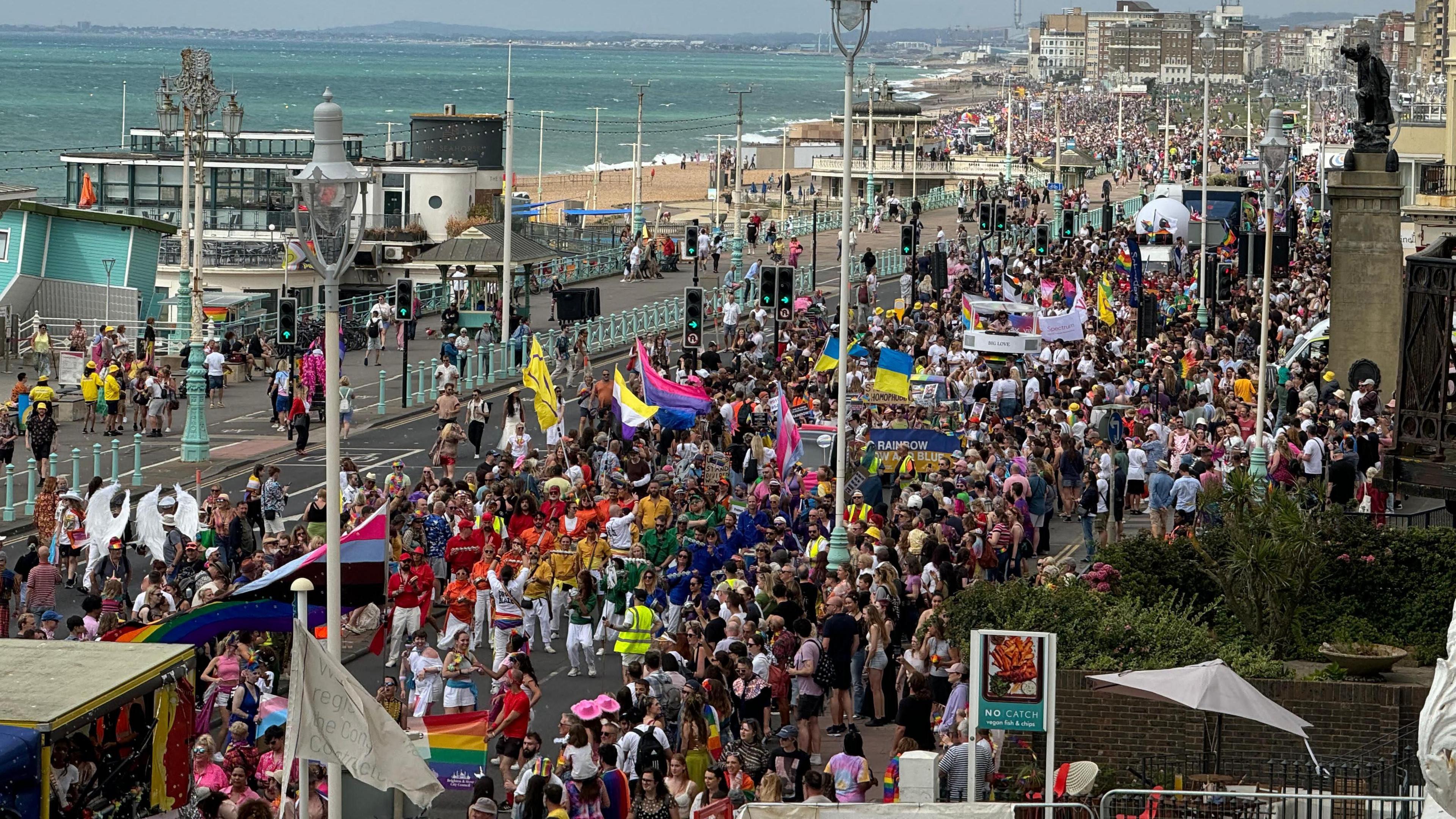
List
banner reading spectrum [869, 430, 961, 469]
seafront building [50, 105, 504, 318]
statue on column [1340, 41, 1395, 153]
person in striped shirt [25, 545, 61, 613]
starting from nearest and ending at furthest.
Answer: person in striped shirt [25, 545, 61, 613]
banner reading spectrum [869, 430, 961, 469]
statue on column [1340, 41, 1395, 153]
seafront building [50, 105, 504, 318]

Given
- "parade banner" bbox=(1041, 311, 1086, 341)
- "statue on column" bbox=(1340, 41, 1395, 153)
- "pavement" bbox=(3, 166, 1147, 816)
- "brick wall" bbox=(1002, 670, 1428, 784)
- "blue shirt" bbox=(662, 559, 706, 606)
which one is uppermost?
"statue on column" bbox=(1340, 41, 1395, 153)

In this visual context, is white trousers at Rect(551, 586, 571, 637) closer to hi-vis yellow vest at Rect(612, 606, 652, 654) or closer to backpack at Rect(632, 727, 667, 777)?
→ hi-vis yellow vest at Rect(612, 606, 652, 654)

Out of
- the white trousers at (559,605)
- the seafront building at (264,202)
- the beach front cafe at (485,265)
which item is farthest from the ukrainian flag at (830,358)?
the seafront building at (264,202)

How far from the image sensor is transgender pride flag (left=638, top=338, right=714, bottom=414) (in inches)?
1180

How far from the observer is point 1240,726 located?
1767 cm

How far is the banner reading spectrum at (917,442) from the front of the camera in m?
27.1

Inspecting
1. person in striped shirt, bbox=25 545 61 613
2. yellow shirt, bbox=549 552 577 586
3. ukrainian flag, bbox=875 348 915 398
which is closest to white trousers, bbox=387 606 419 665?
yellow shirt, bbox=549 552 577 586

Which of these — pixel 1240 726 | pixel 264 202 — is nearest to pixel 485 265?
pixel 264 202

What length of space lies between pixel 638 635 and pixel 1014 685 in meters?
6.25

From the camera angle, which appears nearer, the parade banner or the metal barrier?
the metal barrier

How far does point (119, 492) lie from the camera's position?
82.0ft

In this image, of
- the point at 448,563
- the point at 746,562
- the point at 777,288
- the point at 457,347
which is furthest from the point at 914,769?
the point at 457,347

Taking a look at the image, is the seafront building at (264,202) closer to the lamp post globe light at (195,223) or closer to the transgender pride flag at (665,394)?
the lamp post globe light at (195,223)

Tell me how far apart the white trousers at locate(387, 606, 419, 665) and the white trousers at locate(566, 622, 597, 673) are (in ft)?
5.06
